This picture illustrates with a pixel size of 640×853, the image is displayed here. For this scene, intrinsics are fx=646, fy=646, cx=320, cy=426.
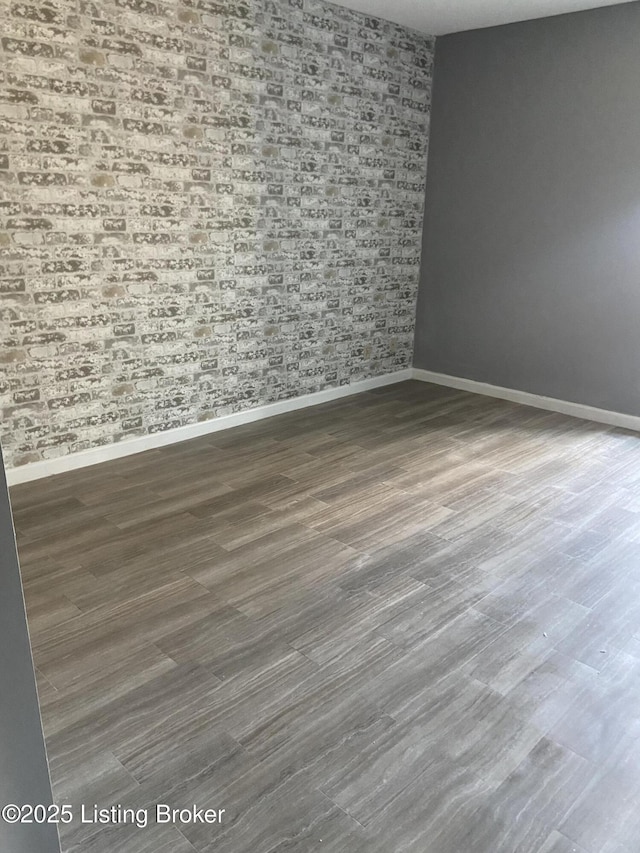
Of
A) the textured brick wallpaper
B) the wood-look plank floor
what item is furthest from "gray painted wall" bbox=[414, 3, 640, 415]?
the wood-look plank floor

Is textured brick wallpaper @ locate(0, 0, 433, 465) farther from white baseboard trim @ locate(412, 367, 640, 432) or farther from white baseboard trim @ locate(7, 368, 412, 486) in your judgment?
white baseboard trim @ locate(412, 367, 640, 432)

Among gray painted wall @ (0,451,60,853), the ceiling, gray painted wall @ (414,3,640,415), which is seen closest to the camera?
gray painted wall @ (0,451,60,853)

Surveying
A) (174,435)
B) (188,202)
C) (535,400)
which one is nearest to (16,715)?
(174,435)

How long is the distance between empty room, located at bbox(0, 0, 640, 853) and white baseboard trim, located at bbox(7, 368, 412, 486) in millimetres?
16

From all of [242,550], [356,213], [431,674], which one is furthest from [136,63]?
[431,674]

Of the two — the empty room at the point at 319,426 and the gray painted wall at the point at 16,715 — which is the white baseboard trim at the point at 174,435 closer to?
the empty room at the point at 319,426

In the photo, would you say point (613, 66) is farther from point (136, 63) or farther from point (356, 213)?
point (136, 63)

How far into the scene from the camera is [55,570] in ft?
8.11

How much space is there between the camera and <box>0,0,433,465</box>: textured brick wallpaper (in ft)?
9.62

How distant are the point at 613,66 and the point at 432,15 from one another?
3.76ft

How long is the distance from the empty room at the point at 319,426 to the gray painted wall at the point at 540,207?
0.07ft

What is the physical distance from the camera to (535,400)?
180 inches

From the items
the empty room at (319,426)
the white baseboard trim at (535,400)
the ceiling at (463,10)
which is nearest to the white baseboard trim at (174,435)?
the empty room at (319,426)

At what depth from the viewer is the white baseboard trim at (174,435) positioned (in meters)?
3.25
